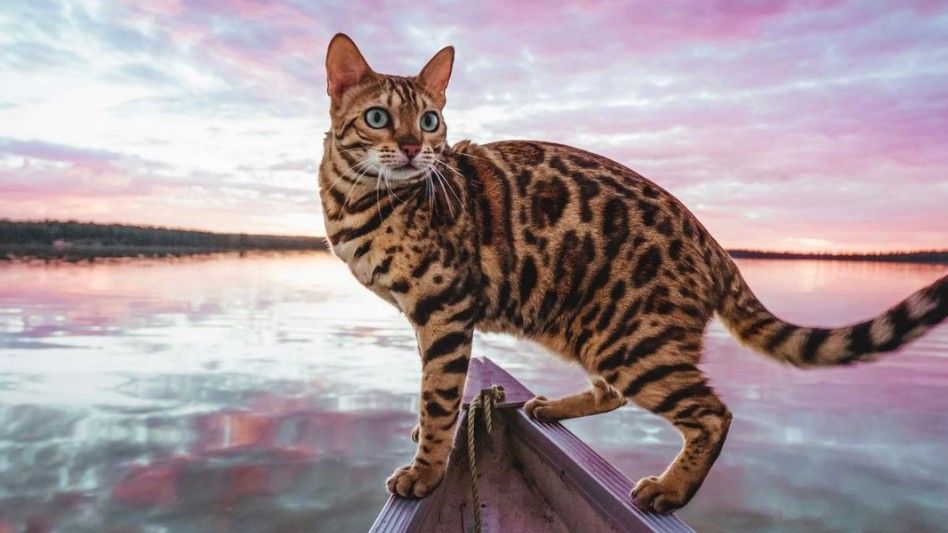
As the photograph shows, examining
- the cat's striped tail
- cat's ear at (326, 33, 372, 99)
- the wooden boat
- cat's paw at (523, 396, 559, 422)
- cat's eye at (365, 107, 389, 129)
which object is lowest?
the wooden boat

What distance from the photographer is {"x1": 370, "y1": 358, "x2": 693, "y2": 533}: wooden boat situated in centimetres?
290

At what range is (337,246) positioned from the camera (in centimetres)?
310

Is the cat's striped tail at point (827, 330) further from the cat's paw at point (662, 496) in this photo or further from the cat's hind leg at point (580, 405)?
the cat's hind leg at point (580, 405)

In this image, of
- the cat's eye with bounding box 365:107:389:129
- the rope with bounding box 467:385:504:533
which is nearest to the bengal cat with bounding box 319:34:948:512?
the cat's eye with bounding box 365:107:389:129

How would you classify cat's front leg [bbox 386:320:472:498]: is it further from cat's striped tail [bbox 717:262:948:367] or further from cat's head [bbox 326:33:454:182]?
cat's striped tail [bbox 717:262:948:367]

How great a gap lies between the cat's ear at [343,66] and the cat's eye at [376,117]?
218 millimetres

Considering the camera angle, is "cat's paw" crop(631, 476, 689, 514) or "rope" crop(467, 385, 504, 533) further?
"rope" crop(467, 385, 504, 533)

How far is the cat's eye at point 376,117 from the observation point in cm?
282

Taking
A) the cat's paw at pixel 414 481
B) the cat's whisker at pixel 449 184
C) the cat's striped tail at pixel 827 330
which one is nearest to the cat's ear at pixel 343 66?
the cat's whisker at pixel 449 184

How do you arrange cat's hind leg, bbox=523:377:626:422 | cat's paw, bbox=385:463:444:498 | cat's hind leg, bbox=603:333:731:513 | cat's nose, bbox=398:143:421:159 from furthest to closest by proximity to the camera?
1. cat's hind leg, bbox=523:377:626:422
2. cat's paw, bbox=385:463:444:498
3. cat's hind leg, bbox=603:333:731:513
4. cat's nose, bbox=398:143:421:159

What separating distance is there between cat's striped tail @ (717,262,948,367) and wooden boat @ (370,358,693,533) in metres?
0.90

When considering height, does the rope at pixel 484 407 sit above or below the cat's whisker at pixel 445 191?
below

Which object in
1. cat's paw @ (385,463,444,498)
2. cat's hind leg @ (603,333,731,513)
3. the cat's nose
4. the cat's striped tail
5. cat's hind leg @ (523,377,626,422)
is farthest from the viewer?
cat's hind leg @ (523,377,626,422)

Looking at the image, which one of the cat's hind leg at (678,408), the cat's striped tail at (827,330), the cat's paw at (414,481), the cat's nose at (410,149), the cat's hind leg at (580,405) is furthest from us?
the cat's hind leg at (580,405)
